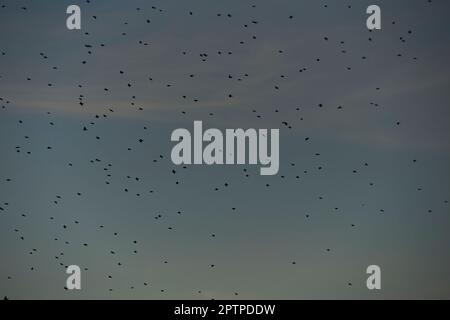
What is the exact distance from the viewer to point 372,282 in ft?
13.4

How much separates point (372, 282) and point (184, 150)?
1.01 metres
